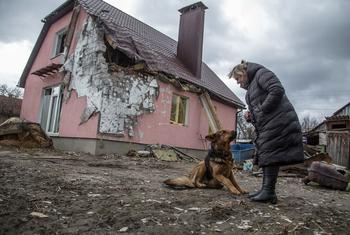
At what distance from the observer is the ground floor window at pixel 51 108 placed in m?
11.6

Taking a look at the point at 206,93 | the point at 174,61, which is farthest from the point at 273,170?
the point at 174,61

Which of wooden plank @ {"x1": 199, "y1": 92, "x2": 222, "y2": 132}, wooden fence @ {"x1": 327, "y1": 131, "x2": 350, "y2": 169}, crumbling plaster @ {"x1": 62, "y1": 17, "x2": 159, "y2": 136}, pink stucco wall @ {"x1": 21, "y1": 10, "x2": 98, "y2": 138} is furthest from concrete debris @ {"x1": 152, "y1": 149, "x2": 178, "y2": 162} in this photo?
wooden fence @ {"x1": 327, "y1": 131, "x2": 350, "y2": 169}

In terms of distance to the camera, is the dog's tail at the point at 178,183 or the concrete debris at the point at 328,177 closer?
the dog's tail at the point at 178,183

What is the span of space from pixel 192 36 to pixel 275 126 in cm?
1172

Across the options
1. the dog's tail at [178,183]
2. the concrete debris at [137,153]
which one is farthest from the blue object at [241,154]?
the dog's tail at [178,183]

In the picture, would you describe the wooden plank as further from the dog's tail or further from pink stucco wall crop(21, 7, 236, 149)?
the dog's tail

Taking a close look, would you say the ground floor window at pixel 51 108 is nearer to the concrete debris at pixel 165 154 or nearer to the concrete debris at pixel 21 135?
the concrete debris at pixel 21 135

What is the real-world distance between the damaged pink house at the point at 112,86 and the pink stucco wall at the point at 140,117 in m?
0.03

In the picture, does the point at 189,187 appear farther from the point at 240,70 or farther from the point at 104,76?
the point at 104,76

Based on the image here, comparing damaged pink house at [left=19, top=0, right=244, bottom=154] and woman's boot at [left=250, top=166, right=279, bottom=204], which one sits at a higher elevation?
damaged pink house at [left=19, top=0, right=244, bottom=154]

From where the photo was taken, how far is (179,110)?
12.5m

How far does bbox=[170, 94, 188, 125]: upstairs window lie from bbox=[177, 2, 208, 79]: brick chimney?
2.21 metres

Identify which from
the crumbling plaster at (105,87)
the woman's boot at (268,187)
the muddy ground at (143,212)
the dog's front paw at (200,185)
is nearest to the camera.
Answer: the muddy ground at (143,212)

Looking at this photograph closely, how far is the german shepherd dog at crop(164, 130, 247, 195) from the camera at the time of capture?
13.9 feet
